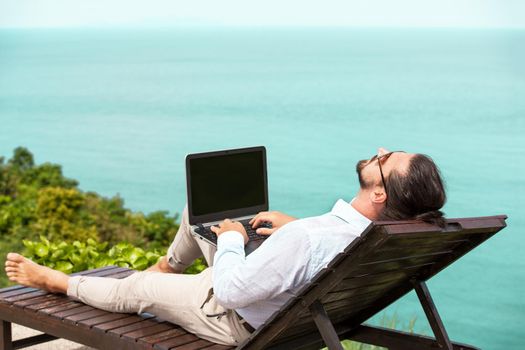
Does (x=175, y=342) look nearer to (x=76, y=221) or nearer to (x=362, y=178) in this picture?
(x=362, y=178)

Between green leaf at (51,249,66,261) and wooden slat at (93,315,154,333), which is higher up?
wooden slat at (93,315,154,333)

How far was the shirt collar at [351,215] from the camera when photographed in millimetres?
2861

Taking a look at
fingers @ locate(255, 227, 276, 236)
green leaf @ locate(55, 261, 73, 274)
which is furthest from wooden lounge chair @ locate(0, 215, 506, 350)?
green leaf @ locate(55, 261, 73, 274)

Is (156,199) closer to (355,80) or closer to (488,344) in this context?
(355,80)

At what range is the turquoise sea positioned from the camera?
11.0m

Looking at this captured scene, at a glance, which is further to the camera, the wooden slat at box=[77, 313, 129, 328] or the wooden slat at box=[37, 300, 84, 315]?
the wooden slat at box=[37, 300, 84, 315]

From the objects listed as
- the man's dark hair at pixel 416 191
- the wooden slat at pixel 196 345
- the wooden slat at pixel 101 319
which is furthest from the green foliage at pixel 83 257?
the man's dark hair at pixel 416 191

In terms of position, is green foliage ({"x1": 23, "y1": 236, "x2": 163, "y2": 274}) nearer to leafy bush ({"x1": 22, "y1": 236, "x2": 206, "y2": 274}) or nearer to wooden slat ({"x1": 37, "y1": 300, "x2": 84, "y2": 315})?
leafy bush ({"x1": 22, "y1": 236, "x2": 206, "y2": 274})

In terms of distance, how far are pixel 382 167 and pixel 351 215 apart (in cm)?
18

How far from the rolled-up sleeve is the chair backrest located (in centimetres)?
9

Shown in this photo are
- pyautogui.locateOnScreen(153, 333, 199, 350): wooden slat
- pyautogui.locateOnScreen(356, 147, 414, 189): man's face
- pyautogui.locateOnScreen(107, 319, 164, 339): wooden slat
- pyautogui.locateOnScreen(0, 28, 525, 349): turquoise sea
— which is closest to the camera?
pyautogui.locateOnScreen(356, 147, 414, 189): man's face

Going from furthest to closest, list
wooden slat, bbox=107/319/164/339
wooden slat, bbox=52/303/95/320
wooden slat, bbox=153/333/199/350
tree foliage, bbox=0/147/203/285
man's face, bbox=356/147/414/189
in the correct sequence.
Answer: tree foliage, bbox=0/147/203/285 → wooden slat, bbox=52/303/95/320 → wooden slat, bbox=107/319/164/339 → wooden slat, bbox=153/333/199/350 → man's face, bbox=356/147/414/189

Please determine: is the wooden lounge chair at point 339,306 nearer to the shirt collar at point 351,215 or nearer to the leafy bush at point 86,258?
the shirt collar at point 351,215

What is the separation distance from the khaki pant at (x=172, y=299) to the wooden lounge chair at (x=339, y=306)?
39 mm
